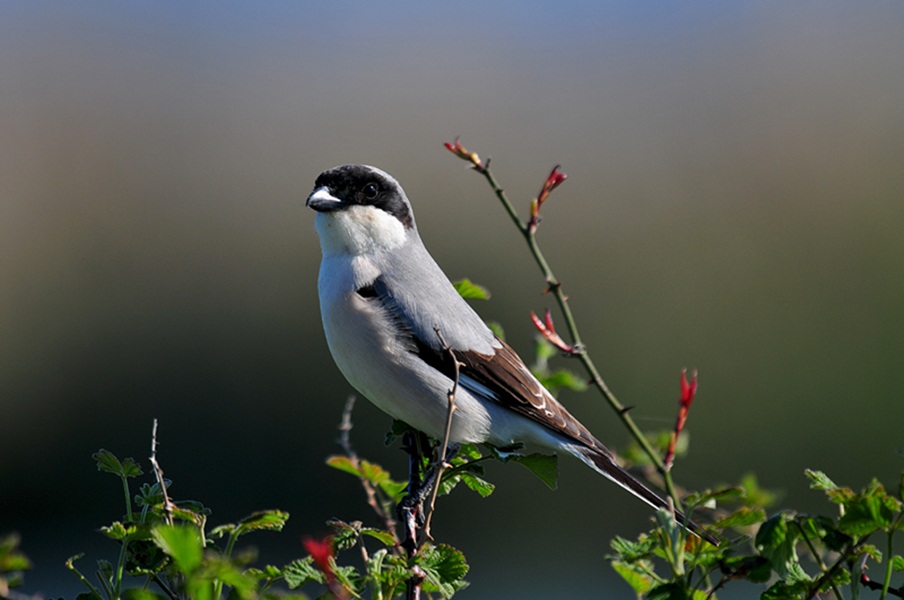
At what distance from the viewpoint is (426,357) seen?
2406mm

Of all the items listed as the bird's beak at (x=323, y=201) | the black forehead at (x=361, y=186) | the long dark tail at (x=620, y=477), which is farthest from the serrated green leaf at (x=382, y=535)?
the black forehead at (x=361, y=186)

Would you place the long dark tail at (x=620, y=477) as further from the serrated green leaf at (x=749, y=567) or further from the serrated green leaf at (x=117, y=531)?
the serrated green leaf at (x=117, y=531)

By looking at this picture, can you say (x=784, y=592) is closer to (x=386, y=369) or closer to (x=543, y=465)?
(x=543, y=465)

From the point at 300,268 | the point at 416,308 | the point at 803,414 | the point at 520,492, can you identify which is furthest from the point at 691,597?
the point at 300,268

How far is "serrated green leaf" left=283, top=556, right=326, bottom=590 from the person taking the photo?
1.09 meters

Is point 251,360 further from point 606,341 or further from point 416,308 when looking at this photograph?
point 416,308

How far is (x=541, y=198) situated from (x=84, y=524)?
20.5 feet

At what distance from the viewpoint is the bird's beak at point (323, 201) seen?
8.31ft

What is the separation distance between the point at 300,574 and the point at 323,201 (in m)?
1.56

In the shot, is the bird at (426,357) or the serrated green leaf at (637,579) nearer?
the serrated green leaf at (637,579)

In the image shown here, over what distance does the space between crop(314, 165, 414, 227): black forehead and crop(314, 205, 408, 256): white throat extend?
0.03 metres

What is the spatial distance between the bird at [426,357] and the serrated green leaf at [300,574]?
1.09 m

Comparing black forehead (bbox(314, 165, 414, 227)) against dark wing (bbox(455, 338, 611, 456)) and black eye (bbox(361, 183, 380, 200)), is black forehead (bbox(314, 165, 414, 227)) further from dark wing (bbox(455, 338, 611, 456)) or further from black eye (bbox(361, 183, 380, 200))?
dark wing (bbox(455, 338, 611, 456))

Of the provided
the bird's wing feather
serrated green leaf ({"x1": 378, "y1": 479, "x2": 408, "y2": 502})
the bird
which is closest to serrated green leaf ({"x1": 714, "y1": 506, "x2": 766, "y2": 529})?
serrated green leaf ({"x1": 378, "y1": 479, "x2": 408, "y2": 502})
